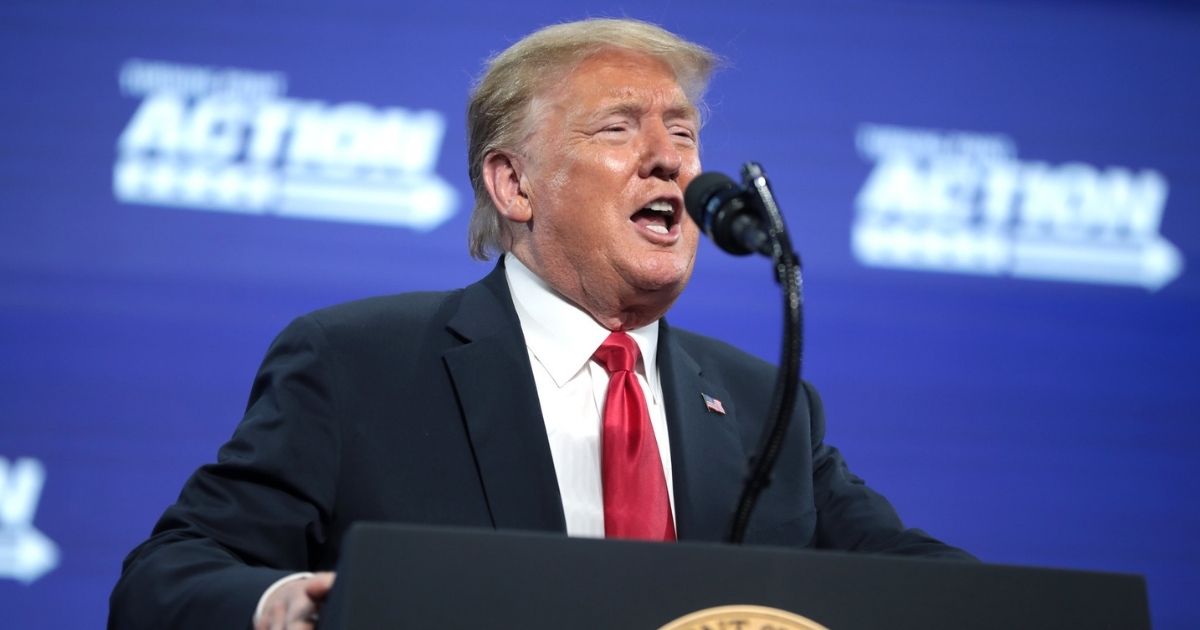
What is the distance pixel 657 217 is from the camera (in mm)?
2312

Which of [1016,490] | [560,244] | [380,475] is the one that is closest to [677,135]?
[560,244]

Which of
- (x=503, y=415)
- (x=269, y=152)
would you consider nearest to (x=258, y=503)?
(x=503, y=415)

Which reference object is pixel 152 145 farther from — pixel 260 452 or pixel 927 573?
pixel 927 573

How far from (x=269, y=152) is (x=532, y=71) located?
3.00ft

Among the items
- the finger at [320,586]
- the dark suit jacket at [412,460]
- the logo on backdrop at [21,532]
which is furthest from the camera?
the logo on backdrop at [21,532]

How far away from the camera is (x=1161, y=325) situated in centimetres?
364

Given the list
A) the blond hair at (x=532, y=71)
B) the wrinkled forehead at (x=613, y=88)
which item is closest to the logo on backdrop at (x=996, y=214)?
the blond hair at (x=532, y=71)

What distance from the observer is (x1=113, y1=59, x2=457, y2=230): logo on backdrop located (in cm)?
305

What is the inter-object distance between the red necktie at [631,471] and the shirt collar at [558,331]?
0.08 meters

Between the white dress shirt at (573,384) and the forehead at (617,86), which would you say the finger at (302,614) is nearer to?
the white dress shirt at (573,384)

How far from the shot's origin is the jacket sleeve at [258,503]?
1627mm

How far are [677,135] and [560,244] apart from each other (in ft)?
0.92

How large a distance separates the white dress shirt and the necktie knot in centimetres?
1

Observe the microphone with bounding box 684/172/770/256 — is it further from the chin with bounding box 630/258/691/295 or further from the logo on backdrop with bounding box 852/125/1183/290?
the logo on backdrop with bounding box 852/125/1183/290
